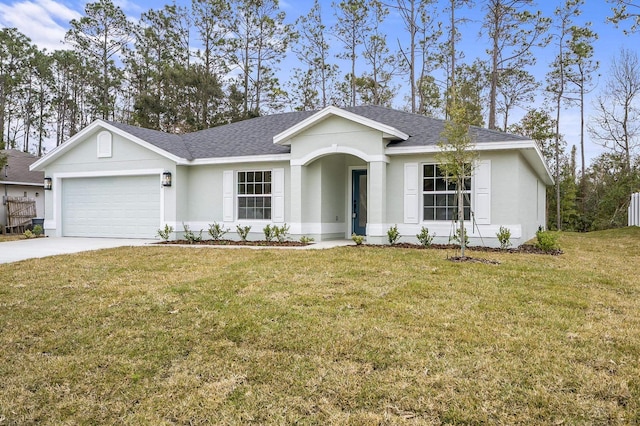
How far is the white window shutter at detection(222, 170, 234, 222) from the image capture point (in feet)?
44.2

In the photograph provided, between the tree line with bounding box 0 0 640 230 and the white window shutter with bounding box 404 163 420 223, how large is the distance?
44.8 feet

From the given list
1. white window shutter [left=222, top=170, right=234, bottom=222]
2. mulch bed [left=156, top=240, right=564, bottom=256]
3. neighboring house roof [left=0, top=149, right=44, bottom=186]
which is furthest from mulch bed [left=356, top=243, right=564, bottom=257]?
neighboring house roof [left=0, top=149, right=44, bottom=186]

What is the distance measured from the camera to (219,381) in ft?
11.6

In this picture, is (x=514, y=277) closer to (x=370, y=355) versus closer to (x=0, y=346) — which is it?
(x=370, y=355)

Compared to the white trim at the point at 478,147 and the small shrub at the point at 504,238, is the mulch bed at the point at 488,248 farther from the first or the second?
the white trim at the point at 478,147

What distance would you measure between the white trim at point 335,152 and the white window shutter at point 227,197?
232 centimetres

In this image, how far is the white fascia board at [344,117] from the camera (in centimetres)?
1130

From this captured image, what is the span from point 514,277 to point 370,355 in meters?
4.00

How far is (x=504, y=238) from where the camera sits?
10492 mm

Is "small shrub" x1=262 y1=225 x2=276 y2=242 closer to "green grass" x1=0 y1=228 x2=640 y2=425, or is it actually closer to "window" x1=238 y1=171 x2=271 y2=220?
"window" x1=238 y1=171 x2=271 y2=220

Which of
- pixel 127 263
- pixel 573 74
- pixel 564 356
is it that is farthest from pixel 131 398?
pixel 573 74

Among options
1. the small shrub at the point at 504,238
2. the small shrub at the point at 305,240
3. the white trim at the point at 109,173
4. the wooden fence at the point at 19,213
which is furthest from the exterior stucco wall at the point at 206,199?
the wooden fence at the point at 19,213

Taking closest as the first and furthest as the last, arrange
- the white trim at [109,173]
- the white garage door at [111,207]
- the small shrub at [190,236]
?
the small shrub at [190,236] → the white trim at [109,173] → the white garage door at [111,207]

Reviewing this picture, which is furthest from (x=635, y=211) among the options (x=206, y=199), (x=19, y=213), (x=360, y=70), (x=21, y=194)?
A: (x=21, y=194)
